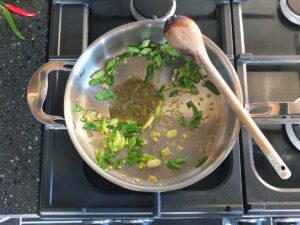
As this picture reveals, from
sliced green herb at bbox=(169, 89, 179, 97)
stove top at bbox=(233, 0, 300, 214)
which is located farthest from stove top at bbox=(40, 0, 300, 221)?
sliced green herb at bbox=(169, 89, 179, 97)

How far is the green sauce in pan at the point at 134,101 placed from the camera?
0.71 meters

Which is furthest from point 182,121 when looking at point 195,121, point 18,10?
point 18,10

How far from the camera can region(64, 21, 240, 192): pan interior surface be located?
0.67m

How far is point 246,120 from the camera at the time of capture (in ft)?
1.99

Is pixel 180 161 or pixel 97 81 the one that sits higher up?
pixel 97 81

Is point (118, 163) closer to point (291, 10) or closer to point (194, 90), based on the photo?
point (194, 90)

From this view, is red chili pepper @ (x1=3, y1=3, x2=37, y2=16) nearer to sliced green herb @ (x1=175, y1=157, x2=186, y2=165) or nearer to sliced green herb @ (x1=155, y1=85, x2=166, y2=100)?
sliced green herb @ (x1=155, y1=85, x2=166, y2=100)

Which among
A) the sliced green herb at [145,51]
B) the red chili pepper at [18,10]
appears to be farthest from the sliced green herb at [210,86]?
the red chili pepper at [18,10]

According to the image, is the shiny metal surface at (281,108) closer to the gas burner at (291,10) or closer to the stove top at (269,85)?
the stove top at (269,85)

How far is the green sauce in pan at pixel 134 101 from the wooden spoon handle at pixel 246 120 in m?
0.12

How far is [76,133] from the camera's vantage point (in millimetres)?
677

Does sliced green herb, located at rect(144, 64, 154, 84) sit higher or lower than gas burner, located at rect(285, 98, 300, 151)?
higher

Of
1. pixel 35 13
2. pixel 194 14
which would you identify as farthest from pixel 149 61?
pixel 35 13

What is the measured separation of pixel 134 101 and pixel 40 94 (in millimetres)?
160
